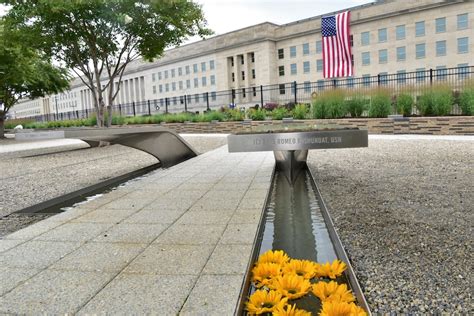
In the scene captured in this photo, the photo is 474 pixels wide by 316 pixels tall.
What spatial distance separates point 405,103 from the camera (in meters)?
14.1

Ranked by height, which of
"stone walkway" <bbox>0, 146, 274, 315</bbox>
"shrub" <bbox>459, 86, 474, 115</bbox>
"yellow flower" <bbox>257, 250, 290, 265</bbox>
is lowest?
"yellow flower" <bbox>257, 250, 290, 265</bbox>

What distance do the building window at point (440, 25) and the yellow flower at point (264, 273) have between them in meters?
50.1

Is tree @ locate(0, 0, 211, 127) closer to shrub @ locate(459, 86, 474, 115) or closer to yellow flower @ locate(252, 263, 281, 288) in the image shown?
shrub @ locate(459, 86, 474, 115)

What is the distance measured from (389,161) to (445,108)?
7.28 metres

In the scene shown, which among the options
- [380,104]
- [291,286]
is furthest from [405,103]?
[291,286]

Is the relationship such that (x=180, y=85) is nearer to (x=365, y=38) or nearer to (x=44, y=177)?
(x=365, y=38)

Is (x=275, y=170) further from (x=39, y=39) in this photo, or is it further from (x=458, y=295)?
(x=39, y=39)

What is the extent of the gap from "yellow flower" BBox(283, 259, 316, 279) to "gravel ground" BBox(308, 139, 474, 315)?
31cm

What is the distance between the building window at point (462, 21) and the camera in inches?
1671

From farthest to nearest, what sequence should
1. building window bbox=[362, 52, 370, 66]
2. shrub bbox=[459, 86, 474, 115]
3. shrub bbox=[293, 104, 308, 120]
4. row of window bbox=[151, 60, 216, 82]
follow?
row of window bbox=[151, 60, 216, 82]
building window bbox=[362, 52, 370, 66]
shrub bbox=[293, 104, 308, 120]
shrub bbox=[459, 86, 474, 115]

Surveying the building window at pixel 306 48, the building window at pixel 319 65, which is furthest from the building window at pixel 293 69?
the building window at pixel 319 65

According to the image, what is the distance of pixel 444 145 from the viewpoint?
9.63m

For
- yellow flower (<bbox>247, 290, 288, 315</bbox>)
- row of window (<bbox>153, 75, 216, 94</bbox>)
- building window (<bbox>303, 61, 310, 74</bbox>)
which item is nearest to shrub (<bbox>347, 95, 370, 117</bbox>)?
yellow flower (<bbox>247, 290, 288, 315</bbox>)

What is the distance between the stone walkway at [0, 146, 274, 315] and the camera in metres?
2.00
